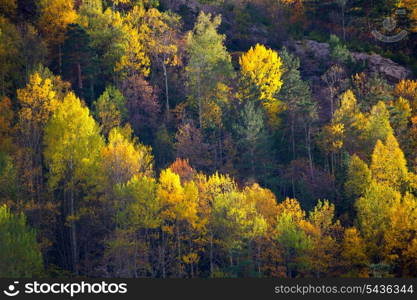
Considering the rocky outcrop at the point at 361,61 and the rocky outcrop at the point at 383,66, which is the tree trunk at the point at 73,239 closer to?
the rocky outcrop at the point at 361,61

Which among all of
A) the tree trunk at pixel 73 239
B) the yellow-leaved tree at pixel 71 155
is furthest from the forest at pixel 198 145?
the tree trunk at pixel 73 239

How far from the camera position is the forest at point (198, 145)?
189 feet

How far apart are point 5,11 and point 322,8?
3757cm

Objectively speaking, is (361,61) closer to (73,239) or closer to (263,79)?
(263,79)

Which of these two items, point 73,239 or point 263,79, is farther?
point 263,79

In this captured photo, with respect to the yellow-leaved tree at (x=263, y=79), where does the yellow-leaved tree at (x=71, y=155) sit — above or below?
below

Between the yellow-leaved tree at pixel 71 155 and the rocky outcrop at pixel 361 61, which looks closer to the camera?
the yellow-leaved tree at pixel 71 155

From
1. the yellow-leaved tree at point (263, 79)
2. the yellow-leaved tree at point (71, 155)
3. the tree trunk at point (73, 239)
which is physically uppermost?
the yellow-leaved tree at point (263, 79)

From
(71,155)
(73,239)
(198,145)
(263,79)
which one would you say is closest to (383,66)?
(263,79)

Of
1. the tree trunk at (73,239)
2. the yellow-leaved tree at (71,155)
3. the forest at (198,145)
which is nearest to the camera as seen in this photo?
the tree trunk at (73,239)

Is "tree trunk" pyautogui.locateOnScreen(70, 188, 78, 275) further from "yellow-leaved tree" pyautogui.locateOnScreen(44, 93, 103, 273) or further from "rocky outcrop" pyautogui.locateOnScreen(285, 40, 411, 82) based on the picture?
"rocky outcrop" pyautogui.locateOnScreen(285, 40, 411, 82)

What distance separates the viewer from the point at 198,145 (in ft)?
223

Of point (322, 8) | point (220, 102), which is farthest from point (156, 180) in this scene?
point (322, 8)

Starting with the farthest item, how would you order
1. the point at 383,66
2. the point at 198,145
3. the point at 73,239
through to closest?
1. the point at 383,66
2. the point at 198,145
3. the point at 73,239
